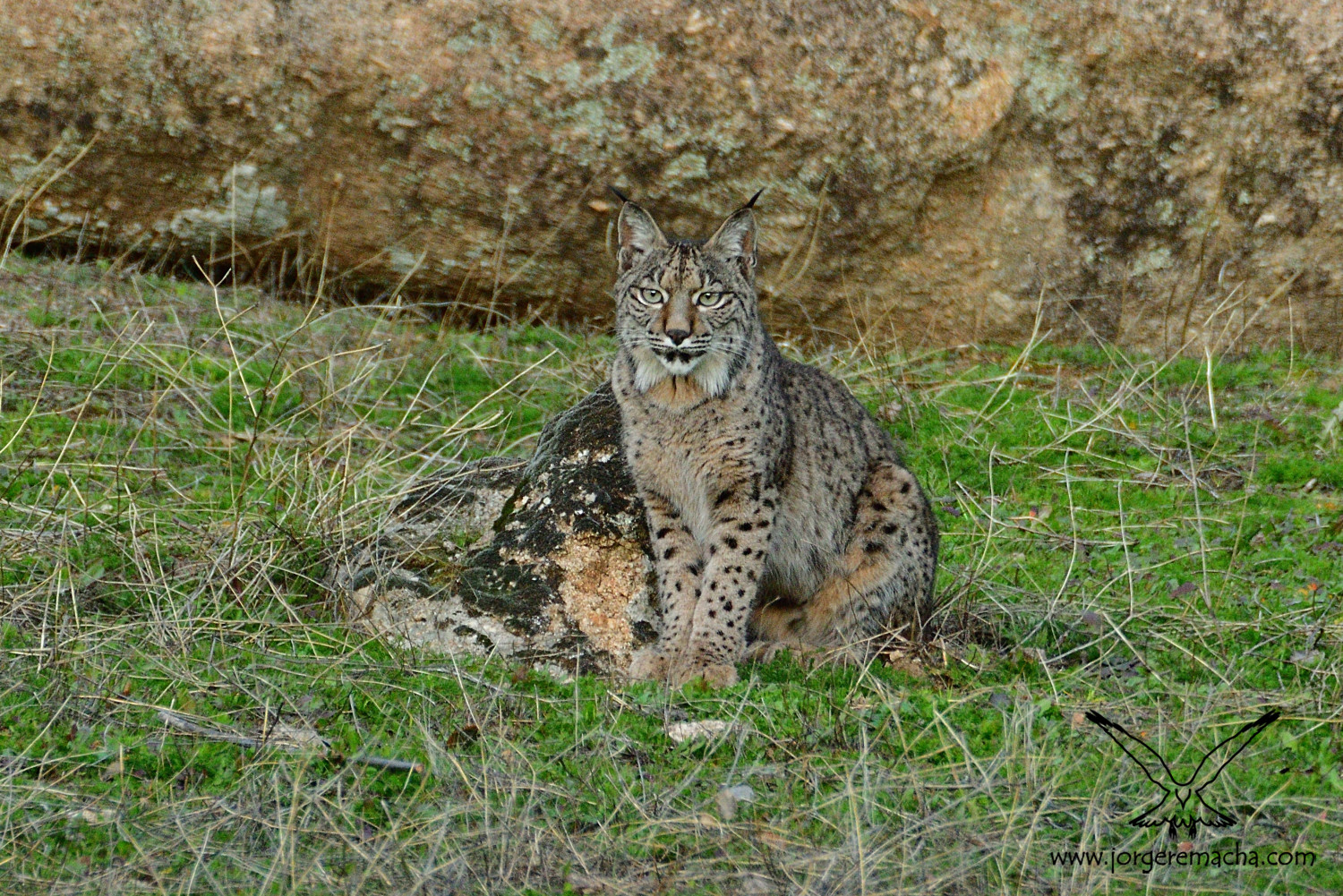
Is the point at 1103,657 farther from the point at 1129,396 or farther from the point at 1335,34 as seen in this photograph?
the point at 1335,34

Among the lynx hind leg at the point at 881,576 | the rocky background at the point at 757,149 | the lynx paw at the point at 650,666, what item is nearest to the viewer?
the lynx paw at the point at 650,666

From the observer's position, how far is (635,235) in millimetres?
6402

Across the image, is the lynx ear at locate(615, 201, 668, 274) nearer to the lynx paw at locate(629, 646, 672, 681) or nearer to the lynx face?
the lynx face

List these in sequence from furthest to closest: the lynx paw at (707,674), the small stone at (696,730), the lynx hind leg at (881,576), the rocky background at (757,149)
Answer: the rocky background at (757,149), the lynx hind leg at (881,576), the lynx paw at (707,674), the small stone at (696,730)

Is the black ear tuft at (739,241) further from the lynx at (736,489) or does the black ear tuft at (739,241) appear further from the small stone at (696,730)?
the small stone at (696,730)

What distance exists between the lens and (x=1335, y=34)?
31.6 feet

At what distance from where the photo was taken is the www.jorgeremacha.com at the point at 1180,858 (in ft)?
12.8

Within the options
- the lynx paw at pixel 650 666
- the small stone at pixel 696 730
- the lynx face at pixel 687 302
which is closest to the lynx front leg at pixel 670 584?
the lynx paw at pixel 650 666

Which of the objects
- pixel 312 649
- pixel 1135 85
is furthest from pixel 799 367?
pixel 1135 85

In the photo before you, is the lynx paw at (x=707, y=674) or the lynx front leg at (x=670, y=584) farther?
the lynx front leg at (x=670, y=584)

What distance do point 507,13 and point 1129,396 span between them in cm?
470

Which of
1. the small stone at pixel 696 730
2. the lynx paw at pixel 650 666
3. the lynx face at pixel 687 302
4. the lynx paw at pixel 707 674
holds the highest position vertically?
the lynx face at pixel 687 302

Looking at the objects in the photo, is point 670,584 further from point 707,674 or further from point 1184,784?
point 1184,784

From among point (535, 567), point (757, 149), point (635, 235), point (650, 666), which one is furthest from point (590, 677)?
point (757, 149)
